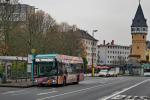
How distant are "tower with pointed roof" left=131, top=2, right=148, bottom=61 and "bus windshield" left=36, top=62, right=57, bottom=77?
136m

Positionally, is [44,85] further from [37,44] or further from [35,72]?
[37,44]

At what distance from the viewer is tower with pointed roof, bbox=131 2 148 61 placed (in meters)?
179

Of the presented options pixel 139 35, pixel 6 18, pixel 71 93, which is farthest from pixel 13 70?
pixel 139 35

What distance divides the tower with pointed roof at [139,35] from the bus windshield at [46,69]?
136177 millimetres

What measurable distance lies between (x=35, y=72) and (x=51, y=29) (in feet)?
181

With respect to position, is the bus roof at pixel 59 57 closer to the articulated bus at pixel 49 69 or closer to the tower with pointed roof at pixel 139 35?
the articulated bus at pixel 49 69

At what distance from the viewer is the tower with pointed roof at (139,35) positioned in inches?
7062

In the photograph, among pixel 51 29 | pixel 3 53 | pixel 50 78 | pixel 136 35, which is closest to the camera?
pixel 50 78

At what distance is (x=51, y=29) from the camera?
94875 mm

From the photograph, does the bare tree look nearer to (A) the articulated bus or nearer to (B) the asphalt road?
(A) the articulated bus

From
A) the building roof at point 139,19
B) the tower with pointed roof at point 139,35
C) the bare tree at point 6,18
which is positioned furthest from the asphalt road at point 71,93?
the building roof at point 139,19

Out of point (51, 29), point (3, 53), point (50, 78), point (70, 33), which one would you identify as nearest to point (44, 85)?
point (50, 78)

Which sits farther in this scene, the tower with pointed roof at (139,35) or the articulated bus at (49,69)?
the tower with pointed roof at (139,35)

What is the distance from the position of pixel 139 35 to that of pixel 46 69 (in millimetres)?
146338
